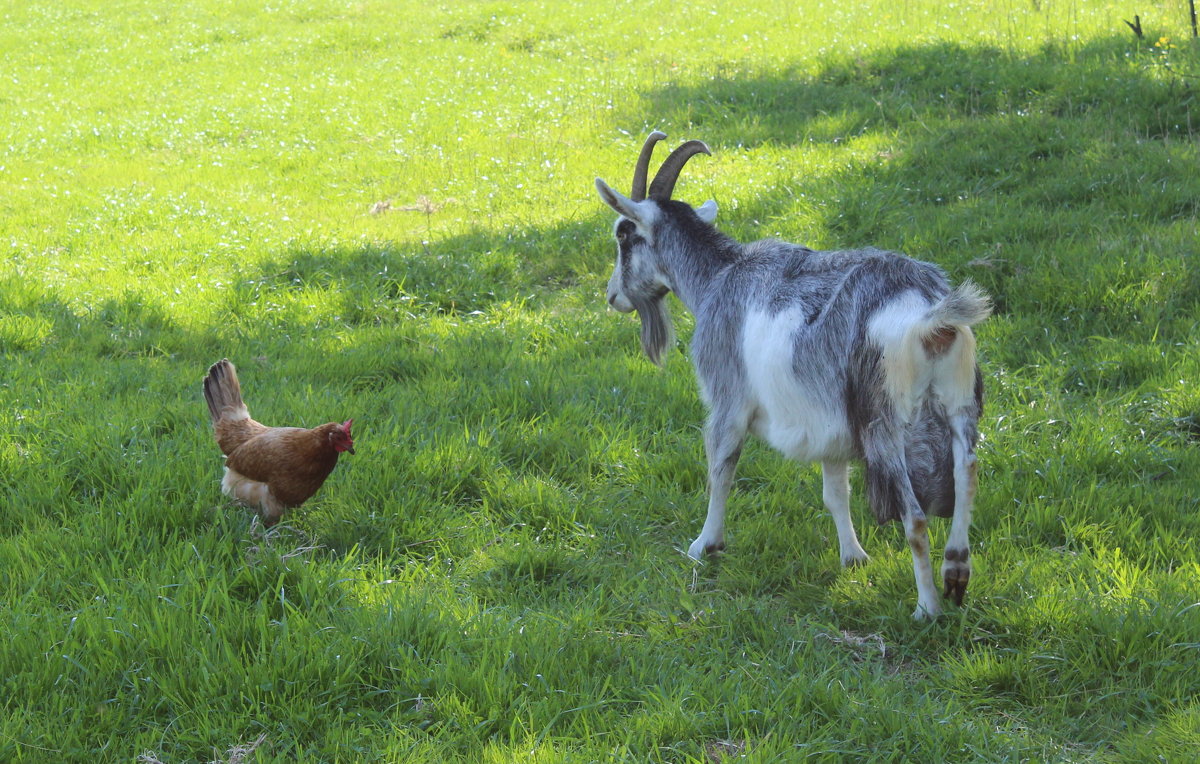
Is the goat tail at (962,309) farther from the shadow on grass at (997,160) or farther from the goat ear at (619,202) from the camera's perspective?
the shadow on grass at (997,160)

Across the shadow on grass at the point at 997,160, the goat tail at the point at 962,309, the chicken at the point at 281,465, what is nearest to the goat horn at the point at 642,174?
the chicken at the point at 281,465

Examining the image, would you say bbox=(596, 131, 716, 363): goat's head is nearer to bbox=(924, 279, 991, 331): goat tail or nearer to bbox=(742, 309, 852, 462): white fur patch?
bbox=(742, 309, 852, 462): white fur patch

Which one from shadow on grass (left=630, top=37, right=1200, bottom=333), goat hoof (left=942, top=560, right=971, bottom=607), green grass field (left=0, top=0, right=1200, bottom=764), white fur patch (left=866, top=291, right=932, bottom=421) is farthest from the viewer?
shadow on grass (left=630, top=37, right=1200, bottom=333)

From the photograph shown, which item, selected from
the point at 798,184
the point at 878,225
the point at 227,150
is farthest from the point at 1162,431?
the point at 227,150

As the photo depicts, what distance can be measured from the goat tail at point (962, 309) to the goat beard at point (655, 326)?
6.41ft

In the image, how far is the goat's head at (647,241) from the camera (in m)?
4.94

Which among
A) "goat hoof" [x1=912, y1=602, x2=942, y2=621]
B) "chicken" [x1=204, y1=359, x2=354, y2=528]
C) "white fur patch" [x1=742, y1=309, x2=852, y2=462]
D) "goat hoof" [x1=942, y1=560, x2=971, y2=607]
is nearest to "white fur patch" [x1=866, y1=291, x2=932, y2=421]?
"white fur patch" [x1=742, y1=309, x2=852, y2=462]

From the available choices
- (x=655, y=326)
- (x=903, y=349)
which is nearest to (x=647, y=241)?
(x=655, y=326)

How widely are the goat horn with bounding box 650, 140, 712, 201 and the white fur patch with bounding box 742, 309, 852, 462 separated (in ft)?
3.49

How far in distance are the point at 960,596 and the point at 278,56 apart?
16.4 metres

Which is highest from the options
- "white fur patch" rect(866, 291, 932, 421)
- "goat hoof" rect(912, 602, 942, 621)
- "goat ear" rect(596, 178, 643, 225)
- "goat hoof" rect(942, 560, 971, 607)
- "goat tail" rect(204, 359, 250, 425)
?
"goat ear" rect(596, 178, 643, 225)

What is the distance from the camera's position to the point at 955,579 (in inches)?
152

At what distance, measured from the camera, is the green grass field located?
11.0ft

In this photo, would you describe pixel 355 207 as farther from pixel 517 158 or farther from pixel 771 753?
pixel 771 753
